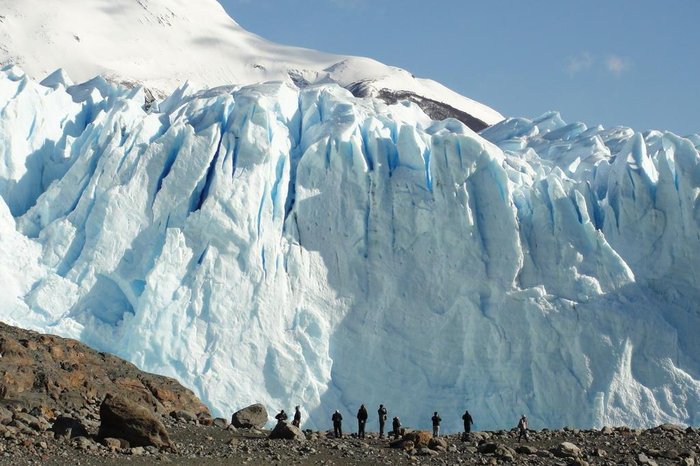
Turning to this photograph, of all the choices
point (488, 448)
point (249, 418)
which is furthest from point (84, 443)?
point (488, 448)

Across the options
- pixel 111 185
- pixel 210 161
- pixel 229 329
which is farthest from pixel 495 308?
pixel 111 185

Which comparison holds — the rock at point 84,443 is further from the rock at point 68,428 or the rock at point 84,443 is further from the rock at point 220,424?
the rock at point 220,424

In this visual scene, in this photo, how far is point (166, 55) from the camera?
62312mm

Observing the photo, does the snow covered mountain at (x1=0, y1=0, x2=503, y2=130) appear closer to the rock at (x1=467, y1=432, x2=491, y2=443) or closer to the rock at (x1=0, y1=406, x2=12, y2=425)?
the rock at (x1=467, y1=432, x2=491, y2=443)

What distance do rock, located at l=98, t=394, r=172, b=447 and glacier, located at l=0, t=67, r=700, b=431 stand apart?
7.93 metres

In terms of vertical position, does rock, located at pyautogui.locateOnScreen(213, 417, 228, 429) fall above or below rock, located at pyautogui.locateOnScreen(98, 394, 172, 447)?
above

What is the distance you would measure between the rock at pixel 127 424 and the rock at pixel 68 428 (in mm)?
233

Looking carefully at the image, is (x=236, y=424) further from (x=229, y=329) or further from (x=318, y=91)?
(x=318, y=91)

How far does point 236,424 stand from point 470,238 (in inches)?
347

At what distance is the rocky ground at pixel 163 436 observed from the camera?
11.2m

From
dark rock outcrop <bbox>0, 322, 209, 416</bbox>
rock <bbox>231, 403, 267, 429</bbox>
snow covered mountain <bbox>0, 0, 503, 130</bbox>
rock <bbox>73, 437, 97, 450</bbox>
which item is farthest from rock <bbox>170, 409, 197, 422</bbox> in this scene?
snow covered mountain <bbox>0, 0, 503, 130</bbox>

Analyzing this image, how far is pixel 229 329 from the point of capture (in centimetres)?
2050

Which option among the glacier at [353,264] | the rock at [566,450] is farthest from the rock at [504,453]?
the glacier at [353,264]

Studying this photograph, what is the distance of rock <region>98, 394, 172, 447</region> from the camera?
11.5 m
